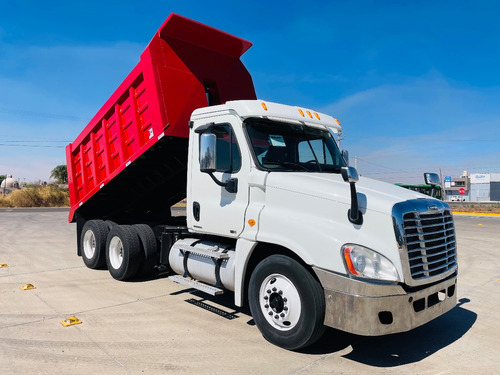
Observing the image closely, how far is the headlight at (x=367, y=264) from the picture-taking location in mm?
3518

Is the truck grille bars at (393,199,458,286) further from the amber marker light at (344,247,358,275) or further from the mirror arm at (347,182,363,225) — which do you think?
the amber marker light at (344,247,358,275)

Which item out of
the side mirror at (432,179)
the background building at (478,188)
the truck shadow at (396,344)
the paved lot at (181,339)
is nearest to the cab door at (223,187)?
the paved lot at (181,339)

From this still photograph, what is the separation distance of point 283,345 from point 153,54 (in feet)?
14.2

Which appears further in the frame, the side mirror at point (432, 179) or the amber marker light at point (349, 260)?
the side mirror at point (432, 179)

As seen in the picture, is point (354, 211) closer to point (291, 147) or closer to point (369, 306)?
point (369, 306)

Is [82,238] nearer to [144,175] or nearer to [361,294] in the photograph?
[144,175]

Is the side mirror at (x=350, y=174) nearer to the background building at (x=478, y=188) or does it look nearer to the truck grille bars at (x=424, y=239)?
the truck grille bars at (x=424, y=239)

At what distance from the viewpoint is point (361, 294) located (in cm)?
345

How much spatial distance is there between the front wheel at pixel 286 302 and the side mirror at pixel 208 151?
1271 millimetres

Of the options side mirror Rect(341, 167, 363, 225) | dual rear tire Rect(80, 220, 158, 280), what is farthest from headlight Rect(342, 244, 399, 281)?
dual rear tire Rect(80, 220, 158, 280)

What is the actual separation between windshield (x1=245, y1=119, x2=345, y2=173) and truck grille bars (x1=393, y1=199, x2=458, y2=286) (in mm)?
1354

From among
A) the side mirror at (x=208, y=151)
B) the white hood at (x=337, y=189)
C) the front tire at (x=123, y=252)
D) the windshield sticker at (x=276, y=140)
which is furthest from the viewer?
→ the front tire at (x=123, y=252)

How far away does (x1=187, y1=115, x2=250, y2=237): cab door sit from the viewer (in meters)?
4.63

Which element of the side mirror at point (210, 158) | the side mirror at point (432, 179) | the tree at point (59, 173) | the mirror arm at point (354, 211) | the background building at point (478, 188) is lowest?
the background building at point (478, 188)
